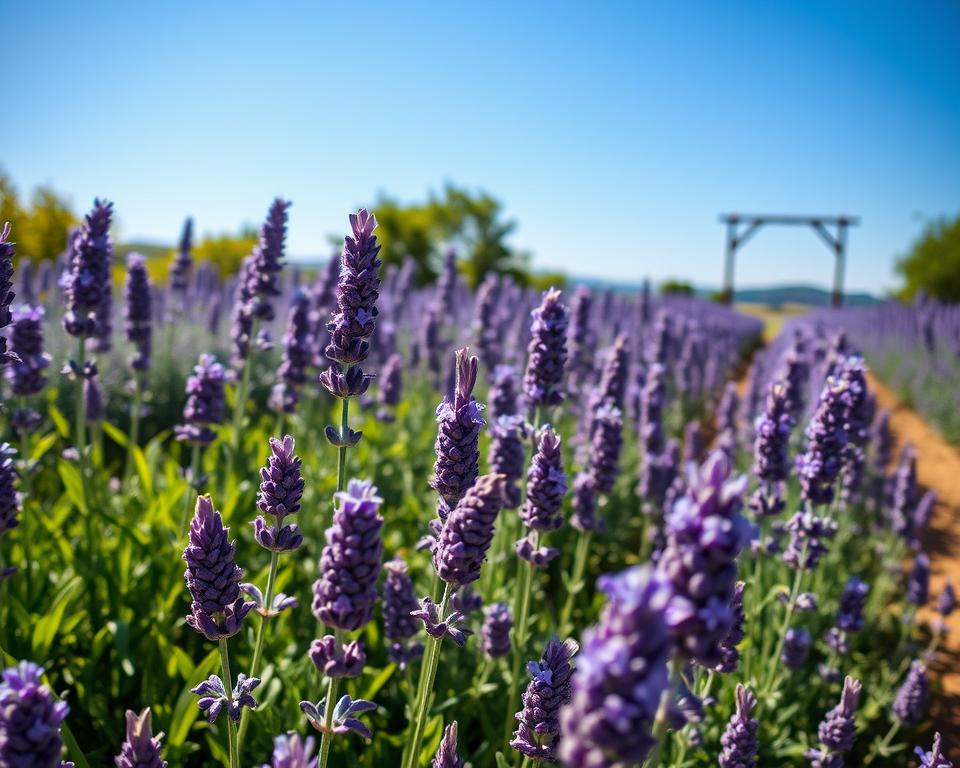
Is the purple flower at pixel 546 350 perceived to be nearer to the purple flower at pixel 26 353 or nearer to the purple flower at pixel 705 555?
the purple flower at pixel 705 555

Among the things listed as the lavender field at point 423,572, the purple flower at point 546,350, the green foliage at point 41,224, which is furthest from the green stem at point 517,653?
the green foliage at point 41,224

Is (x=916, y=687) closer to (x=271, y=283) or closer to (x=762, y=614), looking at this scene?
(x=762, y=614)

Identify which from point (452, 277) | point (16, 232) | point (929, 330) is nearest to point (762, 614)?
point (452, 277)

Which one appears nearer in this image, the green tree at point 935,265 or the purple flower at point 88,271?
the purple flower at point 88,271

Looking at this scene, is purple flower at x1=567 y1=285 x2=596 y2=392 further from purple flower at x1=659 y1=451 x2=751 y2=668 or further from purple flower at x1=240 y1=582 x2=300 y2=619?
purple flower at x1=659 y1=451 x2=751 y2=668

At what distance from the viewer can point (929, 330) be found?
13.4m

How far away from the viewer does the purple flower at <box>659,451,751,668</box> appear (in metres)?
1.13

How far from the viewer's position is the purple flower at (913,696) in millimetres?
3615

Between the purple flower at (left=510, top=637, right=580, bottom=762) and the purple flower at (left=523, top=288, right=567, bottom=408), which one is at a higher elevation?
the purple flower at (left=523, top=288, right=567, bottom=408)

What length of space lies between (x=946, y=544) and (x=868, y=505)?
4.96 feet

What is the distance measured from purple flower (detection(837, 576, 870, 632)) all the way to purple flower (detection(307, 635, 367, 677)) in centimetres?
316

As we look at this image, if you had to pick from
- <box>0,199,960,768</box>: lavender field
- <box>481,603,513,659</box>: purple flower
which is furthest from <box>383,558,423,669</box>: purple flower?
<box>481,603,513,659</box>: purple flower

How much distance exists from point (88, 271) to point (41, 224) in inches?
649

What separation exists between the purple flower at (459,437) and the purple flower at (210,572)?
65 cm
